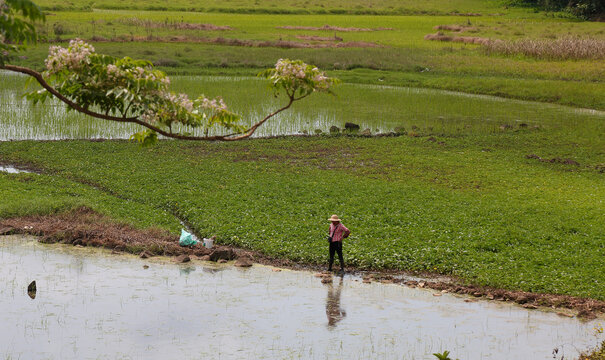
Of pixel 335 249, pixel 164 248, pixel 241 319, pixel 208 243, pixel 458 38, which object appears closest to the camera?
pixel 241 319

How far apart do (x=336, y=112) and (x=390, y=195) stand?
18555 mm

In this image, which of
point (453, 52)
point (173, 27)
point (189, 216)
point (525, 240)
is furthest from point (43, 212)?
point (173, 27)

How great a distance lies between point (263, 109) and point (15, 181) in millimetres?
18069

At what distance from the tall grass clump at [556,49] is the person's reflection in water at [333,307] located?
155ft

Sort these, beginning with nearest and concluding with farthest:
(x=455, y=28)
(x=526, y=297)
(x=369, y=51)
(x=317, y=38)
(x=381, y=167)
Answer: (x=526, y=297) → (x=381, y=167) → (x=369, y=51) → (x=317, y=38) → (x=455, y=28)

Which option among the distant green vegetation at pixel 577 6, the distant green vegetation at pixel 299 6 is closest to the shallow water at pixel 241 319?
the distant green vegetation at pixel 299 6

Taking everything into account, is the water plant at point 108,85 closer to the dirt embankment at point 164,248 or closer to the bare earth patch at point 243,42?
the dirt embankment at point 164,248

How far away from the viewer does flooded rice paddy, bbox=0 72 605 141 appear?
1422 inches

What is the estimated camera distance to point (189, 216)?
21875mm

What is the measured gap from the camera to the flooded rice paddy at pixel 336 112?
36.1 metres

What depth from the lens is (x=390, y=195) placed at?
23.8 meters

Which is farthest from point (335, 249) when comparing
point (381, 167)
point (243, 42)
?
point (243, 42)

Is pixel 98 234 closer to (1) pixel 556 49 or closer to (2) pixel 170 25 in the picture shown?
(1) pixel 556 49

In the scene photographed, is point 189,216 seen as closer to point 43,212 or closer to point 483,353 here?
point 43,212
